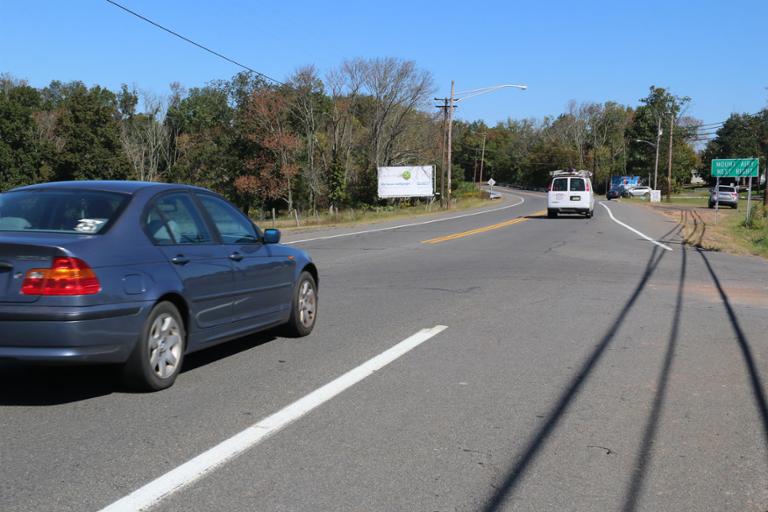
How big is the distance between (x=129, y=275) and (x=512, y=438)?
2840 mm

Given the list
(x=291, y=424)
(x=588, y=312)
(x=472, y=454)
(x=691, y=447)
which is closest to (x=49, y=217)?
(x=291, y=424)

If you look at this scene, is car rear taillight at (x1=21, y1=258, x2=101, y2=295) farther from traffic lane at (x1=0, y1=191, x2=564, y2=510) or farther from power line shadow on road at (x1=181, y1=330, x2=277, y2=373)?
power line shadow on road at (x1=181, y1=330, x2=277, y2=373)

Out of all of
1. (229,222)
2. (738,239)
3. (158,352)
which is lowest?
(738,239)

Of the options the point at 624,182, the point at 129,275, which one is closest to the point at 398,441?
the point at 129,275

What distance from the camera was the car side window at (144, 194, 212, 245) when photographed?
5.88 meters

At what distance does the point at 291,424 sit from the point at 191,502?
132cm

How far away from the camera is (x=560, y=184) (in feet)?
123

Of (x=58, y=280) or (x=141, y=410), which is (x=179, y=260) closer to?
(x=58, y=280)

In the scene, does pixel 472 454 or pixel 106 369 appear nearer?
pixel 472 454

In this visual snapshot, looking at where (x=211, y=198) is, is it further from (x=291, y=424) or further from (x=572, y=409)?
(x=572, y=409)

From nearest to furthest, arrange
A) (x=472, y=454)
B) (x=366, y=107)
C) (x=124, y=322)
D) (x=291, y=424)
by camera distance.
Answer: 1. (x=472, y=454)
2. (x=291, y=424)
3. (x=124, y=322)
4. (x=366, y=107)

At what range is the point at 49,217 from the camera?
5.76 metres

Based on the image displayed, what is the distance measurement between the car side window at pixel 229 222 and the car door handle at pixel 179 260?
2.36ft

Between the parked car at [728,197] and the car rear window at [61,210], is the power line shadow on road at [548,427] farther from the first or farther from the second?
the parked car at [728,197]
